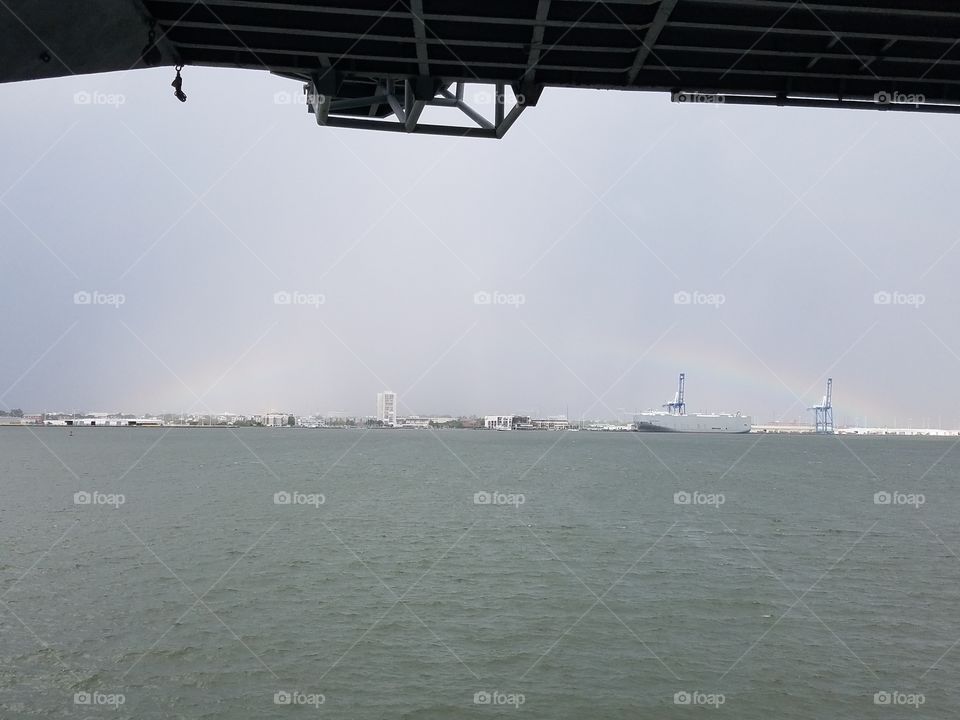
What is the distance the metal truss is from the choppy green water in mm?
10846

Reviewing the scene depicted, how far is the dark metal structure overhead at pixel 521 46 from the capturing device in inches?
315

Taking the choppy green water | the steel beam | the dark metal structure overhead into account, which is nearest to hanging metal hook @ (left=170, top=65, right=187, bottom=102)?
the dark metal structure overhead

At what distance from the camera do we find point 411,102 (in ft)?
34.0

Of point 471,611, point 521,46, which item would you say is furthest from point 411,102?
point 471,611

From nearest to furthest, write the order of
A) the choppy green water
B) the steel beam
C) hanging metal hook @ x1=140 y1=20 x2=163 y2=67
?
the steel beam → hanging metal hook @ x1=140 y1=20 x2=163 y2=67 → the choppy green water

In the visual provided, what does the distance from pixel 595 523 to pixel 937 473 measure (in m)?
72.1

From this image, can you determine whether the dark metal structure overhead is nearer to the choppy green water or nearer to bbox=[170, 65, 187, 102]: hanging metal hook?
bbox=[170, 65, 187, 102]: hanging metal hook

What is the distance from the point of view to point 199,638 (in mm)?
17750

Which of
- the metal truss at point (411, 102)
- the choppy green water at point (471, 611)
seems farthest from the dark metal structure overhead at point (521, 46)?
the choppy green water at point (471, 611)

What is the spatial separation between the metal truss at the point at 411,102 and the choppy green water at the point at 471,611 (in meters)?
10.8

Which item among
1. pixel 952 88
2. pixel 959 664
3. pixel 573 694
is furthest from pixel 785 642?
pixel 952 88

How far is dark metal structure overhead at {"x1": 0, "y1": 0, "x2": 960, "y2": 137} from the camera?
8008 mm

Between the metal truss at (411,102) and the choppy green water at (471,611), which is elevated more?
the metal truss at (411,102)

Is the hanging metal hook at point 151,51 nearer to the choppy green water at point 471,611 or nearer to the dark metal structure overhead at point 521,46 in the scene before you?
the dark metal structure overhead at point 521,46
